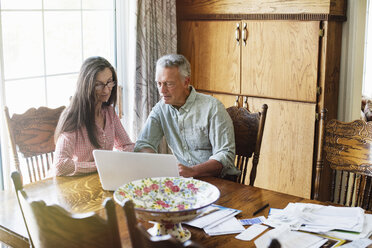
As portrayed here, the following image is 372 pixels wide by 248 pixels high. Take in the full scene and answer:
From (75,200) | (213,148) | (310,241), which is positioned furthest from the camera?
(213,148)

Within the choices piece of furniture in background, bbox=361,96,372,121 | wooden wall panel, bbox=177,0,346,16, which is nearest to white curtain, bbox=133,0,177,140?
wooden wall panel, bbox=177,0,346,16

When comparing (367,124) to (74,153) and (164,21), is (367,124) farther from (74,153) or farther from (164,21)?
(164,21)

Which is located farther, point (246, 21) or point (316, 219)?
point (246, 21)

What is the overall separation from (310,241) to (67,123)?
1299mm

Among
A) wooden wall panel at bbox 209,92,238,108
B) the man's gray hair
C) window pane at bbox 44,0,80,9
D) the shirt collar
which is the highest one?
window pane at bbox 44,0,80,9

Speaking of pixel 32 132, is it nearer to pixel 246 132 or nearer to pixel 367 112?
pixel 246 132

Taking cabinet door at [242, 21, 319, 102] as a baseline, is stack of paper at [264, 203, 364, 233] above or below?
below

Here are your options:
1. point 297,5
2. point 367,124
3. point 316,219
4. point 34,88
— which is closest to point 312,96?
point 297,5

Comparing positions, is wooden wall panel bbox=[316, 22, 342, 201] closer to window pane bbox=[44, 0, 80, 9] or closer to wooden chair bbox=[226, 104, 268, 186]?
wooden chair bbox=[226, 104, 268, 186]

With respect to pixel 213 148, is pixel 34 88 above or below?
above

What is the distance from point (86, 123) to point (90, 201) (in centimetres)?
55

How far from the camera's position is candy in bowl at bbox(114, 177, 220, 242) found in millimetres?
1483

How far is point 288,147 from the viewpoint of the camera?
329cm

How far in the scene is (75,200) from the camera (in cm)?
190
